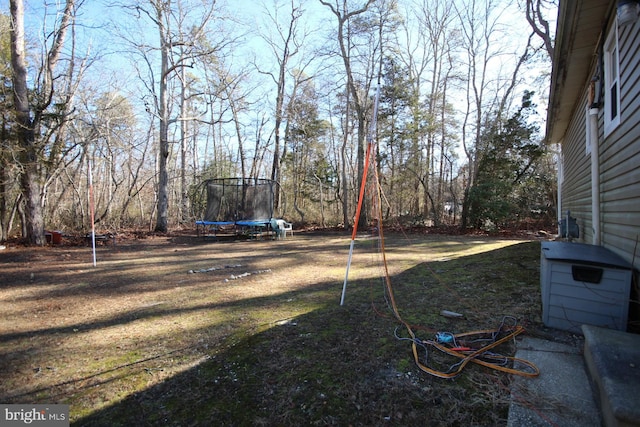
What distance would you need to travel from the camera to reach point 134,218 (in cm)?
1748

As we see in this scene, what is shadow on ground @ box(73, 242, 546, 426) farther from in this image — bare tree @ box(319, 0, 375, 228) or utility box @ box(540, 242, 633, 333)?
bare tree @ box(319, 0, 375, 228)

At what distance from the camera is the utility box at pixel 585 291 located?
8.04 feet

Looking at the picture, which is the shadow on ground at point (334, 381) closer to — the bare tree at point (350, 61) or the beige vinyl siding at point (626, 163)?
the beige vinyl siding at point (626, 163)

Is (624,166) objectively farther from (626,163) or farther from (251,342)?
(251,342)

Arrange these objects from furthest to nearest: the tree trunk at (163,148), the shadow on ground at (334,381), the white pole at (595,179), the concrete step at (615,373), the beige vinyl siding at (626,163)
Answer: the tree trunk at (163,148) → the white pole at (595,179) → the beige vinyl siding at (626,163) → the shadow on ground at (334,381) → the concrete step at (615,373)

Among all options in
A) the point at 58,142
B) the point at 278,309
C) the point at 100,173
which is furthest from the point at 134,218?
the point at 278,309

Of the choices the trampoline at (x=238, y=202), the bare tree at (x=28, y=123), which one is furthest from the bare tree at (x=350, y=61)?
the bare tree at (x=28, y=123)

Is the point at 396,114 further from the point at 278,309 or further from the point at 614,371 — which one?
the point at 614,371

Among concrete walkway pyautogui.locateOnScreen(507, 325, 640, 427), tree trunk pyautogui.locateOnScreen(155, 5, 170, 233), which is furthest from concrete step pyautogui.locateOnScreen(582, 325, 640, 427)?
tree trunk pyautogui.locateOnScreen(155, 5, 170, 233)

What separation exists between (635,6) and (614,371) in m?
2.84

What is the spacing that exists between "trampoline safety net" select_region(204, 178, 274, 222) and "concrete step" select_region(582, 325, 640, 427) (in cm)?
1076

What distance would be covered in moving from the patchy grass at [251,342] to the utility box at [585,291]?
0.26 m

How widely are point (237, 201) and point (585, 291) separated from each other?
10.9m

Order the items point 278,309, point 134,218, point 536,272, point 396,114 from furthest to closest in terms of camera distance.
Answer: point 134,218, point 396,114, point 536,272, point 278,309
